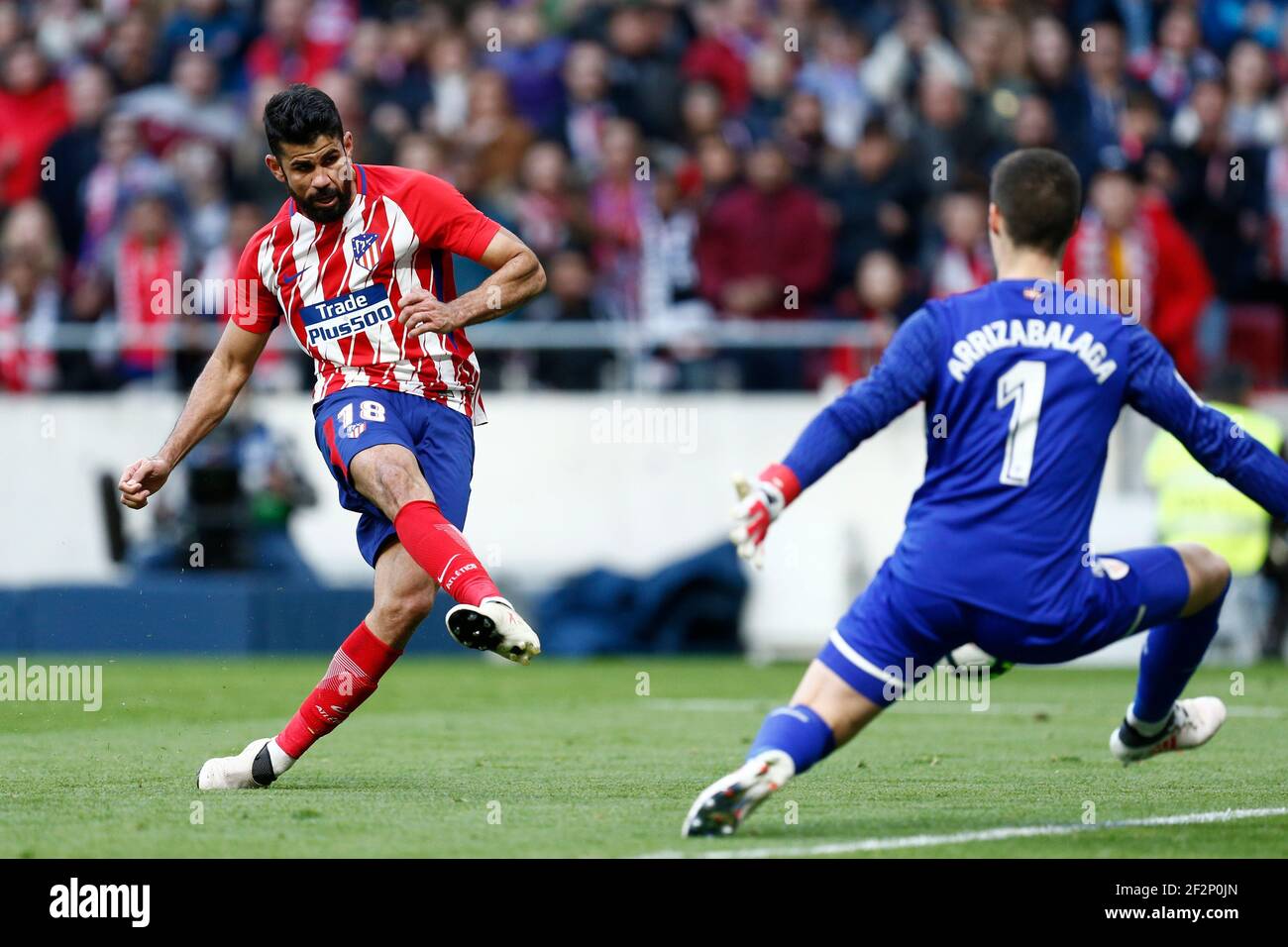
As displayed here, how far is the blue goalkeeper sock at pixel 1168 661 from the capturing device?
21.2 ft

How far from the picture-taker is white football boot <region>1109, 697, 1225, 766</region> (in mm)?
6910

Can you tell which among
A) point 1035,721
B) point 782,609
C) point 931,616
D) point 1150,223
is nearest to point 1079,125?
point 1150,223

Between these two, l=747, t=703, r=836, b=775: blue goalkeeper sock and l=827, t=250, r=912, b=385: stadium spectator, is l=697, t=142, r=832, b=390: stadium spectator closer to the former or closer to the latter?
l=827, t=250, r=912, b=385: stadium spectator

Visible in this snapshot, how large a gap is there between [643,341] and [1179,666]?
8.68m

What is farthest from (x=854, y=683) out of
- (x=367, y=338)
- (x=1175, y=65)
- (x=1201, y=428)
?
(x=1175, y=65)

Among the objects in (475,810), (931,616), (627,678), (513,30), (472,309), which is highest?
(513,30)

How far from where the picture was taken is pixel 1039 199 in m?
5.93

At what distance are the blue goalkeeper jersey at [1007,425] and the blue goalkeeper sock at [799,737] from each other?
0.47m

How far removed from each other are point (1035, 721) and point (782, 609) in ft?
15.5

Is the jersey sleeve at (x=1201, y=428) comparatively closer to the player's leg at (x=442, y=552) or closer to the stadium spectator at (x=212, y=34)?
the player's leg at (x=442, y=552)

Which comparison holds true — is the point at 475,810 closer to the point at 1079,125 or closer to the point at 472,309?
the point at 472,309

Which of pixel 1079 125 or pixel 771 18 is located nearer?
pixel 1079 125

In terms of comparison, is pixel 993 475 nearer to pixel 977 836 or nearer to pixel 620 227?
pixel 977 836

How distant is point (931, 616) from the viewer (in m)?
5.81
